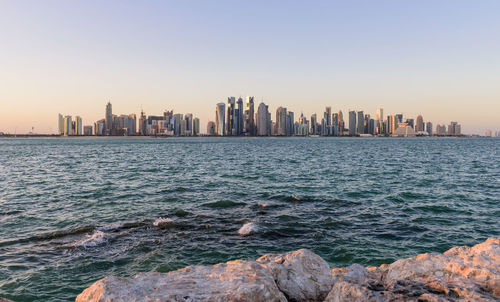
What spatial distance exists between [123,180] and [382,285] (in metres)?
31.1

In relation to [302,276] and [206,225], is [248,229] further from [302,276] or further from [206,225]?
[302,276]

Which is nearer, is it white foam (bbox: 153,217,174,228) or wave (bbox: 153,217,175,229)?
wave (bbox: 153,217,175,229)

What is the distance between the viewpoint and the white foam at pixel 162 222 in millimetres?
15573

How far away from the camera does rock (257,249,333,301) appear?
659cm

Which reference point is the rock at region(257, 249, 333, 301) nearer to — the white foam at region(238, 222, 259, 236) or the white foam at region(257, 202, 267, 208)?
the white foam at region(238, 222, 259, 236)

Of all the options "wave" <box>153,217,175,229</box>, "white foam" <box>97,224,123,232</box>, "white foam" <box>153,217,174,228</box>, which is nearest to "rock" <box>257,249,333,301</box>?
"wave" <box>153,217,175,229</box>

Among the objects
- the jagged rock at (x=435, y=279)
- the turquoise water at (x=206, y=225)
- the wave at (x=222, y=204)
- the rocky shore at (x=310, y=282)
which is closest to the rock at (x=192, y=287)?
the rocky shore at (x=310, y=282)

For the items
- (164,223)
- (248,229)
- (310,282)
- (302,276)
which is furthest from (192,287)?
(164,223)

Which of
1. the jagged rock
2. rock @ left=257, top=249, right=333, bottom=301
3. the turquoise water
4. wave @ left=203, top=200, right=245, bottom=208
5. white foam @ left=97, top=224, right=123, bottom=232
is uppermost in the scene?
the jagged rock

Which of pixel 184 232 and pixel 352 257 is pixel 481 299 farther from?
pixel 184 232

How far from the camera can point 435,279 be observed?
6051 mm

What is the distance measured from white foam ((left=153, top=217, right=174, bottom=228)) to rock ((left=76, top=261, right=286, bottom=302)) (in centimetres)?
961

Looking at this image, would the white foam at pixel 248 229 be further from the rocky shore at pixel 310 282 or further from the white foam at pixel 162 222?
the rocky shore at pixel 310 282

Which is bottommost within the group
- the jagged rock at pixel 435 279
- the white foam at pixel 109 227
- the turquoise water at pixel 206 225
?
the turquoise water at pixel 206 225
